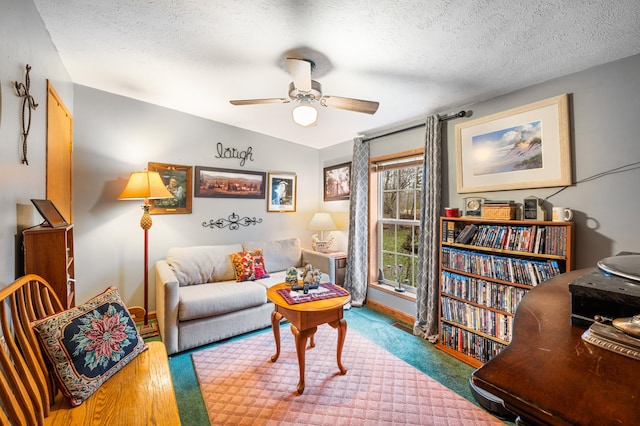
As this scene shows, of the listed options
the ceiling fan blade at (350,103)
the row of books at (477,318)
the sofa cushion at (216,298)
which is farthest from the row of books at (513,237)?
the sofa cushion at (216,298)

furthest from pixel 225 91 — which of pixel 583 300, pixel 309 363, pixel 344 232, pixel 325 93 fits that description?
pixel 583 300

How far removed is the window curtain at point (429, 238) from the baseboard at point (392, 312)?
0.24 metres

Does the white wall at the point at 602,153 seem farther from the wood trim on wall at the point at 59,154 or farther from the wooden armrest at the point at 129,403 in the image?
the wood trim on wall at the point at 59,154

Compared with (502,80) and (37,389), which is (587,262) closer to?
(502,80)

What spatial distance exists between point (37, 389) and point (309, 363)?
1.69 meters

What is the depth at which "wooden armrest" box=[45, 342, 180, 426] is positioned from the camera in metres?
1.14

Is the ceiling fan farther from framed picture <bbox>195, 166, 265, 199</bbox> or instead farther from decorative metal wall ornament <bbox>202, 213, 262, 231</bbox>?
decorative metal wall ornament <bbox>202, 213, 262, 231</bbox>

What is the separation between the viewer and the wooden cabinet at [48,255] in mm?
1403

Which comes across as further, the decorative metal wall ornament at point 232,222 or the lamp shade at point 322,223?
the lamp shade at point 322,223

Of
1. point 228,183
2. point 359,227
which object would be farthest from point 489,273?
point 228,183

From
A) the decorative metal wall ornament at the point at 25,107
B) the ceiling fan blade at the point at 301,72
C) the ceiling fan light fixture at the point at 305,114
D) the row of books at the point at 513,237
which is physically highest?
the ceiling fan blade at the point at 301,72

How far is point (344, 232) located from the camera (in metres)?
3.98

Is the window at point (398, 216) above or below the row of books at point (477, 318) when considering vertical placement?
above

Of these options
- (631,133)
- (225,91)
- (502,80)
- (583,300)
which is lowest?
(583,300)
